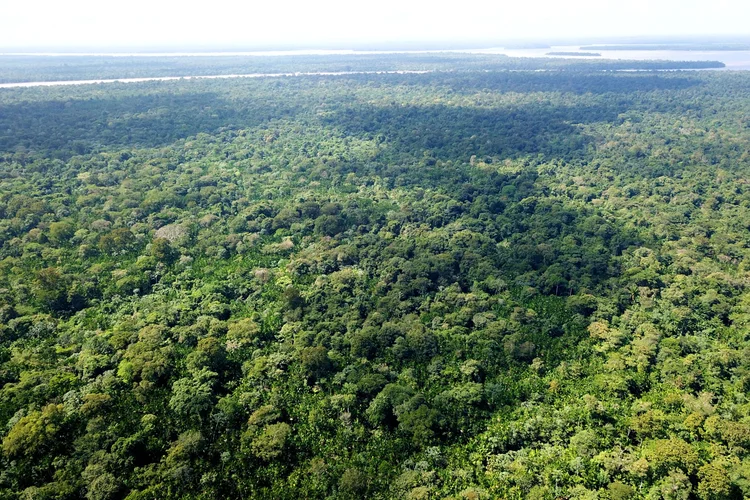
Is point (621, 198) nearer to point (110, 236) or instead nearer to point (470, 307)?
point (470, 307)

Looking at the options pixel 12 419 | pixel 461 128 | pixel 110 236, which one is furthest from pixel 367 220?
pixel 461 128

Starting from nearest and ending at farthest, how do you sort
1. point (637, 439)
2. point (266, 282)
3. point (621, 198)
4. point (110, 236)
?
point (637, 439) → point (266, 282) → point (110, 236) → point (621, 198)

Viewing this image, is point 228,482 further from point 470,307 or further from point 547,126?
point 547,126

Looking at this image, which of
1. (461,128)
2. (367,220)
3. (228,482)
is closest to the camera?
(228,482)

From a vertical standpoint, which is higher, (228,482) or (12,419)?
(12,419)

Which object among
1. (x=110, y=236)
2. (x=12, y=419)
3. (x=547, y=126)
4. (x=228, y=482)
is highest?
(x=547, y=126)

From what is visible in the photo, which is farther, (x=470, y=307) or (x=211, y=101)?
(x=211, y=101)
